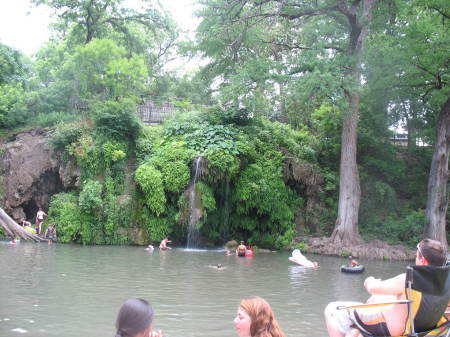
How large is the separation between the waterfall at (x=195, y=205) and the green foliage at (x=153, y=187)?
1282mm

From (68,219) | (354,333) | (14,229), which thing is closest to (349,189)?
(68,219)

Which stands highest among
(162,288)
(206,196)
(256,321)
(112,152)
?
(112,152)

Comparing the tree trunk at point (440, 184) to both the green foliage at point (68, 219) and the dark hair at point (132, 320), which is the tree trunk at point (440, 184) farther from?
the dark hair at point (132, 320)

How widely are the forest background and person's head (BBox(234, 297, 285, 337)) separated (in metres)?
16.2

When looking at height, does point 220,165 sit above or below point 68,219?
above

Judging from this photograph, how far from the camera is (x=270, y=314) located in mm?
3723

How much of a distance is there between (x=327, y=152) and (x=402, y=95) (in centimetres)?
516

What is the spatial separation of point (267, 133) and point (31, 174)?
39.0ft

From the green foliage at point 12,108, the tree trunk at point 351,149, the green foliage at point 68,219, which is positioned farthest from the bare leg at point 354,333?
the green foliage at point 12,108

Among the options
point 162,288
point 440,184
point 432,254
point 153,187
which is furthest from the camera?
point 153,187

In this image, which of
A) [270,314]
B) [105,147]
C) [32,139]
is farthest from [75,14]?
[270,314]

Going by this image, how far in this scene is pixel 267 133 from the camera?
80.9ft

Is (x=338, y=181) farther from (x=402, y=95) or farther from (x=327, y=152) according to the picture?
(x=402, y=95)

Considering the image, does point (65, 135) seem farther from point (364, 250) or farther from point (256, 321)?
point (256, 321)
